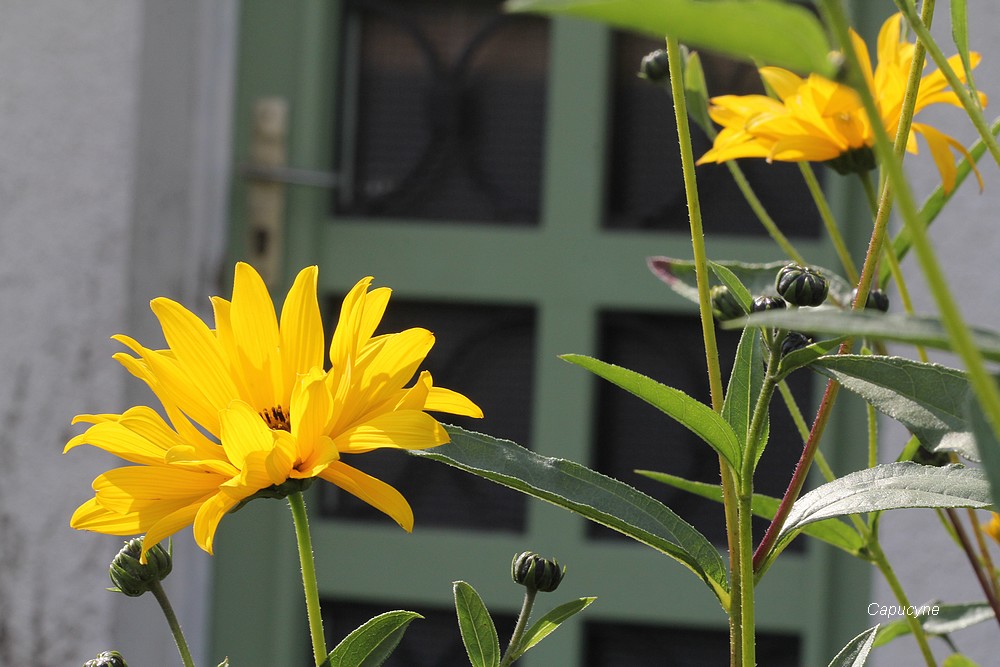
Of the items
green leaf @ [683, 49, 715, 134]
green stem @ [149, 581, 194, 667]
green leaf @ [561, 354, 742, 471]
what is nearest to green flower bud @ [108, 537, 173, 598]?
green stem @ [149, 581, 194, 667]

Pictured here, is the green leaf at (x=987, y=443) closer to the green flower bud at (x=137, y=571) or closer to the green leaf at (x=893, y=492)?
the green leaf at (x=893, y=492)

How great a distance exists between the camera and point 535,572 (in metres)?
0.29

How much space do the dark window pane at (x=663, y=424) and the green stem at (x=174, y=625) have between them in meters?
1.06

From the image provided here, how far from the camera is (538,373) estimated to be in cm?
131

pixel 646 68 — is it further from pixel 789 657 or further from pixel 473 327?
pixel 789 657

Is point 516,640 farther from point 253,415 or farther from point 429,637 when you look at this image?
point 429,637

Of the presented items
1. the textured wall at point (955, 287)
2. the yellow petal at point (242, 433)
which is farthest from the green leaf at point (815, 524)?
the textured wall at point (955, 287)

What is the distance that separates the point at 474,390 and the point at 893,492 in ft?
3.70

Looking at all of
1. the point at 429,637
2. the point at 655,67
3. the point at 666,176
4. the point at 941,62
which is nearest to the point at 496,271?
the point at 666,176

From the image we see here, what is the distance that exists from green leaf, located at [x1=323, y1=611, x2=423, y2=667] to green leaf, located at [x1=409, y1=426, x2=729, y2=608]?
3cm

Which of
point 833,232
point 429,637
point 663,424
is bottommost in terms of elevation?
point 429,637

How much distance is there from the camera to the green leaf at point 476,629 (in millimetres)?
254

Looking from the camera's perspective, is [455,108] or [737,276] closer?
[737,276]

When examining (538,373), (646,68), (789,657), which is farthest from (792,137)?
(789,657)
